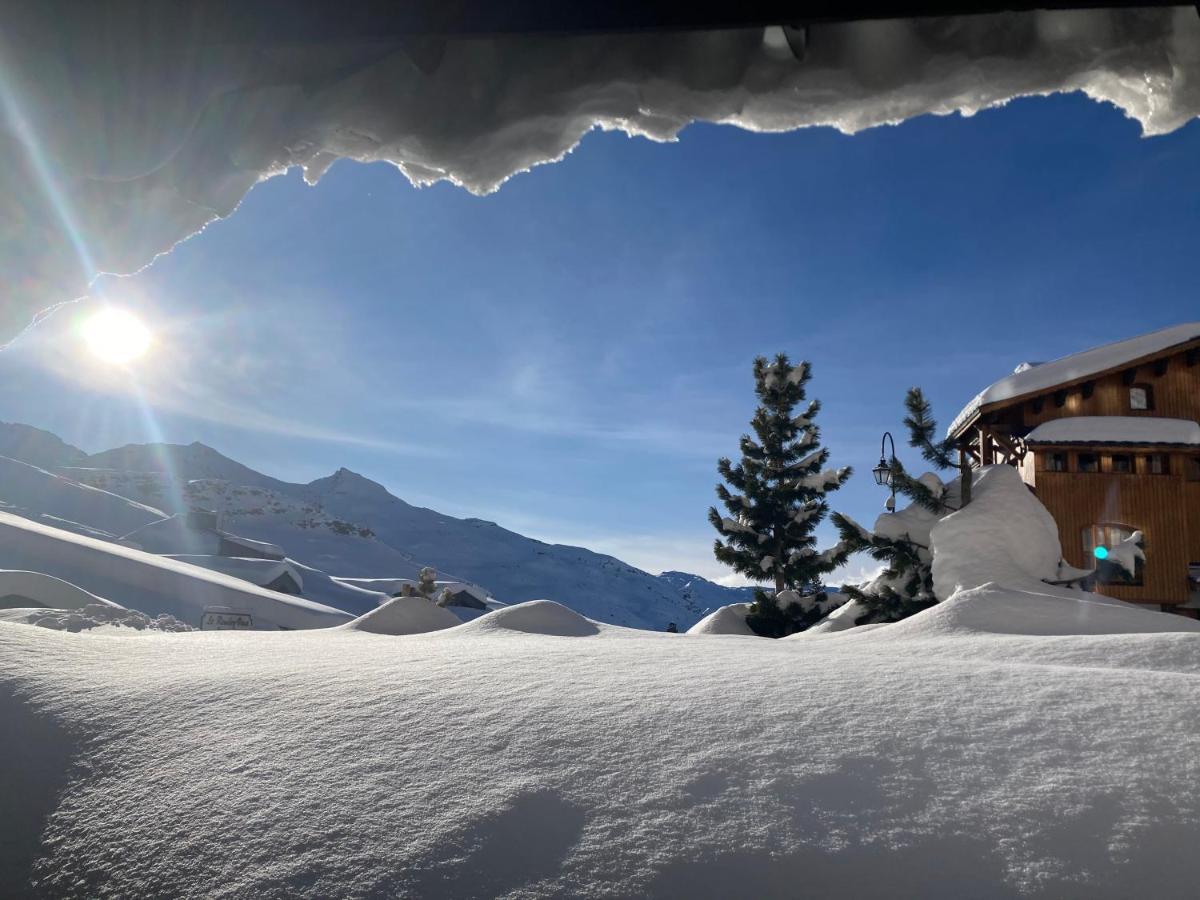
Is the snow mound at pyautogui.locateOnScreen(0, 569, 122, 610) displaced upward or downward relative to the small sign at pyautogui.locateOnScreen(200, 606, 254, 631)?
upward

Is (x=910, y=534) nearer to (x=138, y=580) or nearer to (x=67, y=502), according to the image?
(x=138, y=580)

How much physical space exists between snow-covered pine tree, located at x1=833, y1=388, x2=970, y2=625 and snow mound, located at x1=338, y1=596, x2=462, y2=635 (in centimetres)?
930

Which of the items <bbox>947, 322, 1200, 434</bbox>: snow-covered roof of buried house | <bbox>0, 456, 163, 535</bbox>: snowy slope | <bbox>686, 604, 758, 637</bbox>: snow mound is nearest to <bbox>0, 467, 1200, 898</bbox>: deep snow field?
<bbox>686, 604, 758, 637</bbox>: snow mound

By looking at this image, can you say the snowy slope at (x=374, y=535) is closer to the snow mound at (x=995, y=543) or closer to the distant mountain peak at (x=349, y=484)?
the distant mountain peak at (x=349, y=484)

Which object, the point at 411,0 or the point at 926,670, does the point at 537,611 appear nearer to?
the point at 926,670

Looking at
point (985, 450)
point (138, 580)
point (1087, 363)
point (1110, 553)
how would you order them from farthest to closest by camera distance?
point (138, 580) → point (985, 450) → point (1087, 363) → point (1110, 553)

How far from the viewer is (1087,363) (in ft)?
61.5

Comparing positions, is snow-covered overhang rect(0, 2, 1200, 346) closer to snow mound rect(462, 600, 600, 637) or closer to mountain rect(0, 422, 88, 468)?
snow mound rect(462, 600, 600, 637)

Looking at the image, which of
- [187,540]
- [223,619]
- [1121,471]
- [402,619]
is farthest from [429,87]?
[187,540]

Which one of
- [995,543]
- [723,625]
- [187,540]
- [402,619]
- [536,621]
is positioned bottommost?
[723,625]

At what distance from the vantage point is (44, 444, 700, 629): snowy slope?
9262 centimetres

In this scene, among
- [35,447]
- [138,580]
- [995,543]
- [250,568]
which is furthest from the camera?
[35,447]

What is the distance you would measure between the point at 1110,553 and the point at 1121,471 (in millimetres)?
2247

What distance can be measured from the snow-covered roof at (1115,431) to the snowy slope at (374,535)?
75250 mm
